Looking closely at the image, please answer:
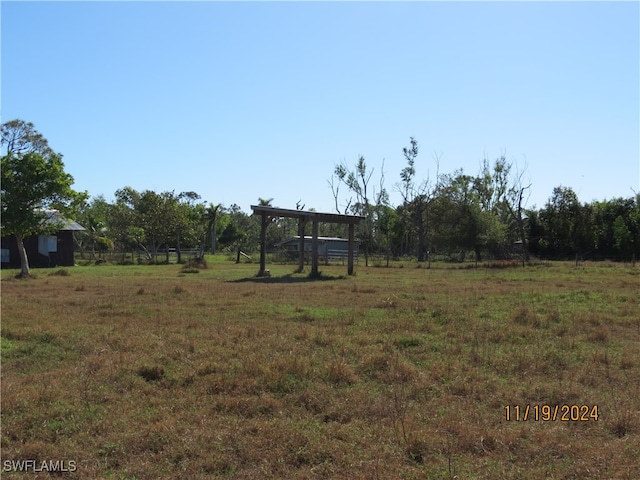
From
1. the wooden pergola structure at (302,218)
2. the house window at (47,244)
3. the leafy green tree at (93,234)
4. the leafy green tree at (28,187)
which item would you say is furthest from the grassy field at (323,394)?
the leafy green tree at (93,234)

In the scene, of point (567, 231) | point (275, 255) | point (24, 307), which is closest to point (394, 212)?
point (567, 231)

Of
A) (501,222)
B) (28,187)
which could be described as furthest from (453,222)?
(28,187)

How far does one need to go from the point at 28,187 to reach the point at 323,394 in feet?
78.3

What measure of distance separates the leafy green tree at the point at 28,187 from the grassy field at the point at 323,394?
15.3 metres

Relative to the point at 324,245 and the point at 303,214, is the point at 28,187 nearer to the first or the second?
the point at 303,214

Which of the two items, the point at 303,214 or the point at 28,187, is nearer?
the point at 28,187

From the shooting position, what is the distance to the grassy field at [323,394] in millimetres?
4633

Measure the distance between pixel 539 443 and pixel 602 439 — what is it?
2.07 feet

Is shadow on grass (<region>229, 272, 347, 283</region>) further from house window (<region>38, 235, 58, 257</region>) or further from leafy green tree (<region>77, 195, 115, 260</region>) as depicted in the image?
leafy green tree (<region>77, 195, 115, 260</region>)

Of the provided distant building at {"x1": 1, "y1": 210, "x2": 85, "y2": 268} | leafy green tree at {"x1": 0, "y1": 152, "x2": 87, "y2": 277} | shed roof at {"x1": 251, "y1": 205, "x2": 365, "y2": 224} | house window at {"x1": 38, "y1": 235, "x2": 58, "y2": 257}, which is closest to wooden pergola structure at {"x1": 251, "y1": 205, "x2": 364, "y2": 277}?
shed roof at {"x1": 251, "y1": 205, "x2": 365, "y2": 224}

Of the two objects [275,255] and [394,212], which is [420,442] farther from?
[394,212]

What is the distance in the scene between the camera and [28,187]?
2538 cm

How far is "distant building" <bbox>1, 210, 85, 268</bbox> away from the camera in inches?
1458

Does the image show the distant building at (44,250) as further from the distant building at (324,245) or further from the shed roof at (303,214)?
the distant building at (324,245)
